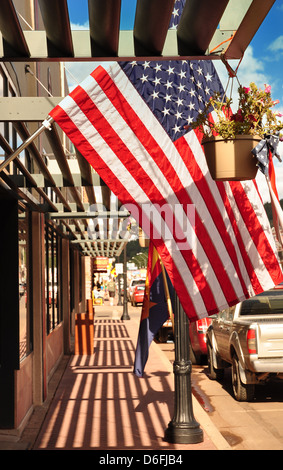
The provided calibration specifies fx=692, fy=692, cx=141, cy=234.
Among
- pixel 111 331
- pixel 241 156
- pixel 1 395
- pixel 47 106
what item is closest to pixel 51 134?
pixel 47 106

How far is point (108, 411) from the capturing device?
1091 cm

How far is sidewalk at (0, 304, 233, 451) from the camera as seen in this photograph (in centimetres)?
868

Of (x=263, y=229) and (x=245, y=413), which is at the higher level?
(x=263, y=229)

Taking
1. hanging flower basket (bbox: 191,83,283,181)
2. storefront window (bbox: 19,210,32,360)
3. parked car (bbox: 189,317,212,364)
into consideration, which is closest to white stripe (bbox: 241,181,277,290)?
hanging flower basket (bbox: 191,83,283,181)

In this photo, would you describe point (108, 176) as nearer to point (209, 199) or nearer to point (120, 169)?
point (120, 169)

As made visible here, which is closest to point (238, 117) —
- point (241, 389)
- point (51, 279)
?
point (241, 389)

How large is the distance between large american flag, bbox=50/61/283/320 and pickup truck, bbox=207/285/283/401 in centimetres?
475

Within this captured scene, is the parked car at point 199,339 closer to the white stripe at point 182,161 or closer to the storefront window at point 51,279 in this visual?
the storefront window at point 51,279

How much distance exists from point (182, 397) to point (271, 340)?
8.82ft

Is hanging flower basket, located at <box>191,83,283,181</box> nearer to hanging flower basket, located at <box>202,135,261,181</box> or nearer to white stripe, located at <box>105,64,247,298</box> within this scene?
hanging flower basket, located at <box>202,135,261,181</box>

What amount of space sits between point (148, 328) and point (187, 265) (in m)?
4.86

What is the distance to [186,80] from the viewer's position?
6.61 metres

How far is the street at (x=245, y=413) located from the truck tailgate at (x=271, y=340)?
907 millimetres

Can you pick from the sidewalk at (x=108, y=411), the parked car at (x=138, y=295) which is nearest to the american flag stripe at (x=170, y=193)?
the sidewalk at (x=108, y=411)
